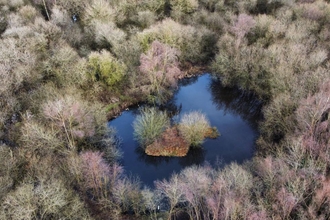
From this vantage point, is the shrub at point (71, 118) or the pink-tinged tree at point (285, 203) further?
the shrub at point (71, 118)

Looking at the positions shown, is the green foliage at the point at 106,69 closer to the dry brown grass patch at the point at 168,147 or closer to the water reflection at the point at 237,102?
the dry brown grass patch at the point at 168,147

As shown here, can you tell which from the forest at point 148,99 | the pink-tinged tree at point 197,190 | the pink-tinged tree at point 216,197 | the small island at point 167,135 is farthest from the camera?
the small island at point 167,135

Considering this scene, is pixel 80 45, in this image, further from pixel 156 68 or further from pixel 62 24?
pixel 156 68

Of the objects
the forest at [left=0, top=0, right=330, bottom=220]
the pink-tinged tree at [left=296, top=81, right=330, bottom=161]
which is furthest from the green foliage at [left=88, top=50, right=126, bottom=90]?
the pink-tinged tree at [left=296, top=81, right=330, bottom=161]

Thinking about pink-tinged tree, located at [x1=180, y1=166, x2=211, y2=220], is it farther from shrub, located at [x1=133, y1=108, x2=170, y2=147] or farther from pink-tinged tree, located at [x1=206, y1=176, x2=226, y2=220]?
shrub, located at [x1=133, y1=108, x2=170, y2=147]

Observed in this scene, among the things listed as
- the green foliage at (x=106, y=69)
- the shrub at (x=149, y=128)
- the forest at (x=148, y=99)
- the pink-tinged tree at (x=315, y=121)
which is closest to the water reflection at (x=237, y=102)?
the forest at (x=148, y=99)

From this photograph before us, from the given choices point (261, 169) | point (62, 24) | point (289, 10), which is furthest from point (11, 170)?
point (289, 10)
